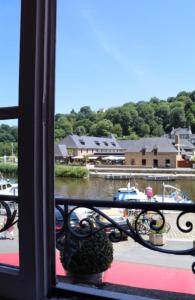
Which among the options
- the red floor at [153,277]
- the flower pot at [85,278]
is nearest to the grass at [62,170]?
the flower pot at [85,278]

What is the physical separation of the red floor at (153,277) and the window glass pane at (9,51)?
108 cm

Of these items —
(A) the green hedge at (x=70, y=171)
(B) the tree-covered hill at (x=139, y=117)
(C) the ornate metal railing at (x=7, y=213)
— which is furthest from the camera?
(B) the tree-covered hill at (x=139, y=117)

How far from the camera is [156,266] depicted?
2.40 meters

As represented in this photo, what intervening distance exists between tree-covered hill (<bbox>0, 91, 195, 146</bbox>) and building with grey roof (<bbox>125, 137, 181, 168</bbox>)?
8 cm

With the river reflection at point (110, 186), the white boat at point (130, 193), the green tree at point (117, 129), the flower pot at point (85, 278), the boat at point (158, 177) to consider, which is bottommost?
the flower pot at point (85, 278)

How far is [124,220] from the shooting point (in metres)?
1.52

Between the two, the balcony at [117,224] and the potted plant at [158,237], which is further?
the potted plant at [158,237]

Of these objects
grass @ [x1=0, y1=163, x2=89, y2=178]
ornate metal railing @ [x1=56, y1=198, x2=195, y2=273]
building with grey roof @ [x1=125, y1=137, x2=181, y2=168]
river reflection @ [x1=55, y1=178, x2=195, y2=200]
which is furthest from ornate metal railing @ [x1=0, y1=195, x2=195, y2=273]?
building with grey roof @ [x1=125, y1=137, x2=181, y2=168]

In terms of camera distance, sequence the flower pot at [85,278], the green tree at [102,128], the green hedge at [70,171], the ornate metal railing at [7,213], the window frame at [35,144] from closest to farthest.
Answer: the window frame at [35,144], the ornate metal railing at [7,213], the flower pot at [85,278], the green hedge at [70,171], the green tree at [102,128]

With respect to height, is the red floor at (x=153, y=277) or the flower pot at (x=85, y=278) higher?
the flower pot at (x=85, y=278)

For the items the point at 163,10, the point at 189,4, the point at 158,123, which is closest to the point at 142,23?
the point at 163,10

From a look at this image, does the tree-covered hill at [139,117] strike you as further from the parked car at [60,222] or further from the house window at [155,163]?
the parked car at [60,222]

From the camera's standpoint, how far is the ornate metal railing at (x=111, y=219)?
1285mm

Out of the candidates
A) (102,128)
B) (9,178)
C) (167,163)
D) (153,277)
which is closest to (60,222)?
(9,178)
